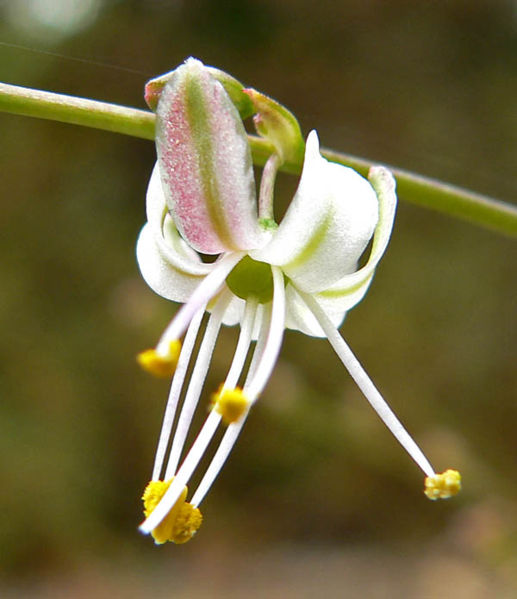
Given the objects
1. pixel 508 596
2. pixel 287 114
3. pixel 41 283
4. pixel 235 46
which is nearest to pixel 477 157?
pixel 235 46

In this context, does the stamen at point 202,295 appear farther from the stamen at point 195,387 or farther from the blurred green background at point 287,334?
the blurred green background at point 287,334

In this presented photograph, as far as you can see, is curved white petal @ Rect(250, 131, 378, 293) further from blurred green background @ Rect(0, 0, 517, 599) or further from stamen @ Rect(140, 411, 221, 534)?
blurred green background @ Rect(0, 0, 517, 599)

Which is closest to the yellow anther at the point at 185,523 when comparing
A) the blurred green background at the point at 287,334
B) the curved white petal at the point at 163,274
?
the curved white petal at the point at 163,274

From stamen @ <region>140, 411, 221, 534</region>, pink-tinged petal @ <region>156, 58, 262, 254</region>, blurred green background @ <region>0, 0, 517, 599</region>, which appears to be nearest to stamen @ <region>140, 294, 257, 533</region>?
stamen @ <region>140, 411, 221, 534</region>

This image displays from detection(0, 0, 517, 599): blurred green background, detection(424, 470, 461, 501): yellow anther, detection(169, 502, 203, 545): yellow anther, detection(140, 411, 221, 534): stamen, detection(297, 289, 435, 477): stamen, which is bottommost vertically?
detection(0, 0, 517, 599): blurred green background

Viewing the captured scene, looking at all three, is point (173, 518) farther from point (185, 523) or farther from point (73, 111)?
point (73, 111)
